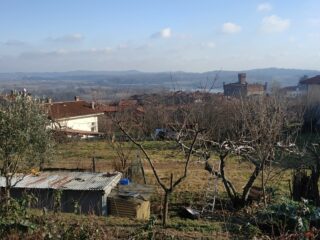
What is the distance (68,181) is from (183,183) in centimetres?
529

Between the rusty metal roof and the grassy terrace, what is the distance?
143 centimetres

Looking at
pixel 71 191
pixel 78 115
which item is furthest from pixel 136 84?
pixel 78 115

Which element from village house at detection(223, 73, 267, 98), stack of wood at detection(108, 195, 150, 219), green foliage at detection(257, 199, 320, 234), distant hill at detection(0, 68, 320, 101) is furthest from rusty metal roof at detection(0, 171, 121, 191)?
village house at detection(223, 73, 267, 98)

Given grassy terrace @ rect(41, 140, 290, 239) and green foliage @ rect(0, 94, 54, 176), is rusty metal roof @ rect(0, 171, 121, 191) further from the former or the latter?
grassy terrace @ rect(41, 140, 290, 239)

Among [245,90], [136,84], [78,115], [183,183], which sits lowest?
[78,115]

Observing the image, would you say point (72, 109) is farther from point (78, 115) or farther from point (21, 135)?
point (21, 135)

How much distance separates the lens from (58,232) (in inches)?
229

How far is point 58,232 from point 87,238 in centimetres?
48

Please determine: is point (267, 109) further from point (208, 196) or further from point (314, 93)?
point (314, 93)

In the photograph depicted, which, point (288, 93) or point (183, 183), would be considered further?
point (288, 93)

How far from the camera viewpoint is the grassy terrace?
9.13 meters

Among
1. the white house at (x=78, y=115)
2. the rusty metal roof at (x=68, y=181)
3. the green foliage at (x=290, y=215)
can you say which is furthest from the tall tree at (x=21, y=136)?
the white house at (x=78, y=115)

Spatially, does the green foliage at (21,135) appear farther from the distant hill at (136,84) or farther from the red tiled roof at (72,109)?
the red tiled roof at (72,109)

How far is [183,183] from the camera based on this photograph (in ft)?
54.0
